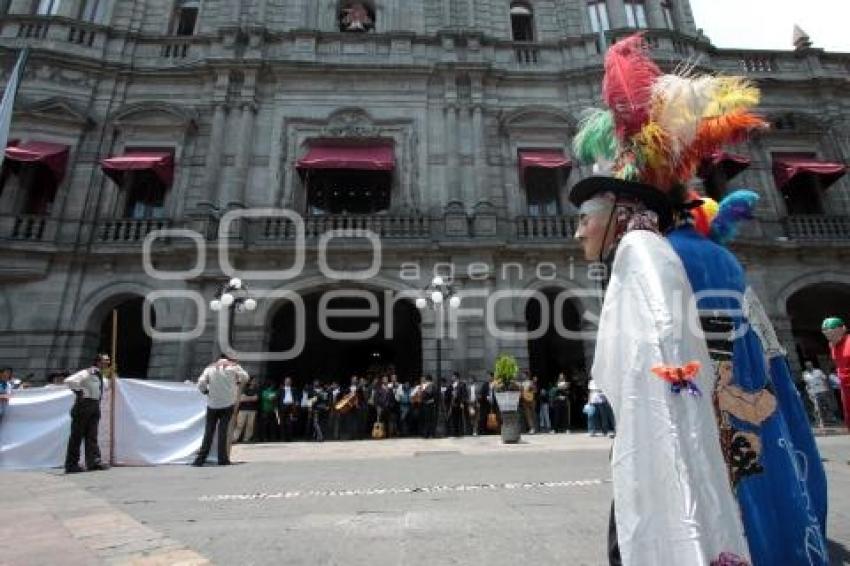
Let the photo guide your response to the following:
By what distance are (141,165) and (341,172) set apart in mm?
5536

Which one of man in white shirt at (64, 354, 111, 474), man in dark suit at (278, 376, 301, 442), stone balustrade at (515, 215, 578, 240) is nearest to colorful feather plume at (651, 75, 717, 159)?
man in white shirt at (64, 354, 111, 474)

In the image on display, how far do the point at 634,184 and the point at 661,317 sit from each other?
0.68 meters

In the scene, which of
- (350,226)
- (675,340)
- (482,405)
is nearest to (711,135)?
(675,340)

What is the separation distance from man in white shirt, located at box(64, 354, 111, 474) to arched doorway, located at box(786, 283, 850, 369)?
62.4ft

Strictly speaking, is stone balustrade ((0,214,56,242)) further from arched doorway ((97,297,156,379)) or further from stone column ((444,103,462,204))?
stone column ((444,103,462,204))

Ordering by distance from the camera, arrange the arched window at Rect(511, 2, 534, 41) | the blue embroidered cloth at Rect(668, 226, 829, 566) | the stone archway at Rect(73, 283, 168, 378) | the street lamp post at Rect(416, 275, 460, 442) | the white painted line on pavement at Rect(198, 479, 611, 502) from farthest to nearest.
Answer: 1. the arched window at Rect(511, 2, 534, 41)
2. the stone archway at Rect(73, 283, 168, 378)
3. the street lamp post at Rect(416, 275, 460, 442)
4. the white painted line on pavement at Rect(198, 479, 611, 502)
5. the blue embroidered cloth at Rect(668, 226, 829, 566)

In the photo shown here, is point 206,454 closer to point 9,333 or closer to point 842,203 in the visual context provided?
point 9,333

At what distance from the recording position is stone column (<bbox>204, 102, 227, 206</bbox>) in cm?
1459

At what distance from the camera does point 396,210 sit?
1490 cm

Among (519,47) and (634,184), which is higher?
(519,47)

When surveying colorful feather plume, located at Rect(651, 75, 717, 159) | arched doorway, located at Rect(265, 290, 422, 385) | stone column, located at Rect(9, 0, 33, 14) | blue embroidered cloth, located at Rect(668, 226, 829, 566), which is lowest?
blue embroidered cloth, located at Rect(668, 226, 829, 566)

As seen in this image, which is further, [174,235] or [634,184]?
[174,235]

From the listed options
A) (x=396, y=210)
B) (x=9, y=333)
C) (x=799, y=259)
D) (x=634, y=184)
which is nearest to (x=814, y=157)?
(x=799, y=259)

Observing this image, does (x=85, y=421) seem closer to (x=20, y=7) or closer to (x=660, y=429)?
(x=660, y=429)
